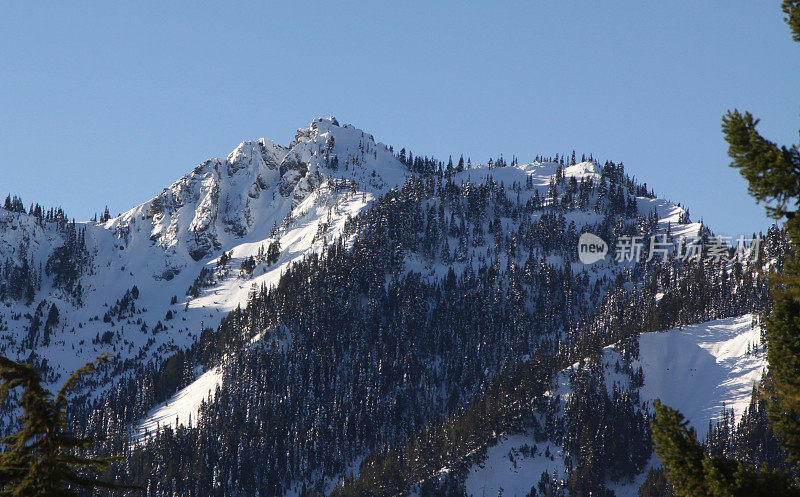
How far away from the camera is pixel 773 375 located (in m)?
16.5

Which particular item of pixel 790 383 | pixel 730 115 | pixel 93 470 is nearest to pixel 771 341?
pixel 790 383

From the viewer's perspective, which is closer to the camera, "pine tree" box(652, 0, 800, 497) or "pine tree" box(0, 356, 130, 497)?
"pine tree" box(652, 0, 800, 497)

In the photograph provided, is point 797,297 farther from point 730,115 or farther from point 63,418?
point 63,418

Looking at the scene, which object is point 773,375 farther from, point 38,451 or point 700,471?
point 38,451

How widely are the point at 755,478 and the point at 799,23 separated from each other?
8.90 m

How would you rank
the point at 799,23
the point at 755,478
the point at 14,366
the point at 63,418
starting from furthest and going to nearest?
the point at 63,418
the point at 14,366
the point at 799,23
the point at 755,478

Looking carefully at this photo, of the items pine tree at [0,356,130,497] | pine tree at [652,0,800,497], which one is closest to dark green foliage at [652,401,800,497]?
pine tree at [652,0,800,497]

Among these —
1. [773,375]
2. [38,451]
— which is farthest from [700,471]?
[38,451]

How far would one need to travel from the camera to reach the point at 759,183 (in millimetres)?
16125

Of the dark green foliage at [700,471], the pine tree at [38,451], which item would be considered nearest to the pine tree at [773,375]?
the dark green foliage at [700,471]

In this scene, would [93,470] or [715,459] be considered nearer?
[715,459]

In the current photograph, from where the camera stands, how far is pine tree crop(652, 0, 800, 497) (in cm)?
1562

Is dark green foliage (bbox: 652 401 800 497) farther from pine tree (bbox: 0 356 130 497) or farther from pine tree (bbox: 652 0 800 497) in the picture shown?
pine tree (bbox: 0 356 130 497)

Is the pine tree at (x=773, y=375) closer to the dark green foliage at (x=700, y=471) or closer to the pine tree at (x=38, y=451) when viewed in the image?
the dark green foliage at (x=700, y=471)
